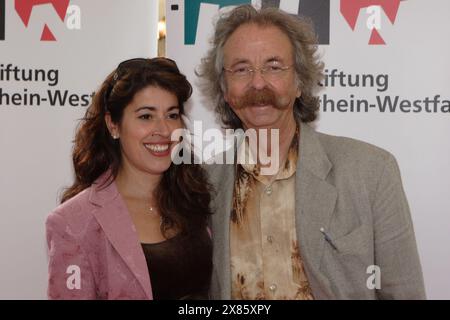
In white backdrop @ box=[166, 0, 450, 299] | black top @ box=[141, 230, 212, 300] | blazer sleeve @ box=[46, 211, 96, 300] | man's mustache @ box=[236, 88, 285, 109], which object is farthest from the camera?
white backdrop @ box=[166, 0, 450, 299]

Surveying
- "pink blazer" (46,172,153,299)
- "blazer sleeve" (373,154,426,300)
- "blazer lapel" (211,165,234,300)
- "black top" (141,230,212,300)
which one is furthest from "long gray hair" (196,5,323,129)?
"pink blazer" (46,172,153,299)

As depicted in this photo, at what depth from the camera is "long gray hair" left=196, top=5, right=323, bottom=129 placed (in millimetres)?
2312

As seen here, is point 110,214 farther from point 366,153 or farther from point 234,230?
point 366,153

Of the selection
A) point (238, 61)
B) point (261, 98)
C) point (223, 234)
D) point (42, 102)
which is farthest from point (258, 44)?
point (42, 102)

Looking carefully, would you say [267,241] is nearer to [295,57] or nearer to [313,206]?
[313,206]

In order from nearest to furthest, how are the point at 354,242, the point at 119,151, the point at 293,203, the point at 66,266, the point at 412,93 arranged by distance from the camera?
the point at 66,266, the point at 354,242, the point at 293,203, the point at 119,151, the point at 412,93

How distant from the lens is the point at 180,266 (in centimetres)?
210

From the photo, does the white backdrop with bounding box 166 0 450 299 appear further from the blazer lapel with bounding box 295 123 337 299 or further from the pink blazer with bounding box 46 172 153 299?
the pink blazer with bounding box 46 172 153 299

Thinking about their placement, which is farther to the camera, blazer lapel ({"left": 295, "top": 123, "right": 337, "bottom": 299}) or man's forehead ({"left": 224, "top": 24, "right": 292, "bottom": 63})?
man's forehead ({"left": 224, "top": 24, "right": 292, "bottom": 63})

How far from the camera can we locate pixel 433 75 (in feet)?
8.69

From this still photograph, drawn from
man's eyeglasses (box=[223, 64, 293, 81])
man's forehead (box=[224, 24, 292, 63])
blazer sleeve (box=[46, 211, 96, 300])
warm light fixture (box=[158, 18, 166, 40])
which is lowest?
blazer sleeve (box=[46, 211, 96, 300])

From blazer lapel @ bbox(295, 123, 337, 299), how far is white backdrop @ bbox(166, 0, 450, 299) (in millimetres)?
627

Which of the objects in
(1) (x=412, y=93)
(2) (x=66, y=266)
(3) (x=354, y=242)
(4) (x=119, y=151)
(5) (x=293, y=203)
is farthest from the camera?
(1) (x=412, y=93)

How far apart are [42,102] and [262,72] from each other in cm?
121
